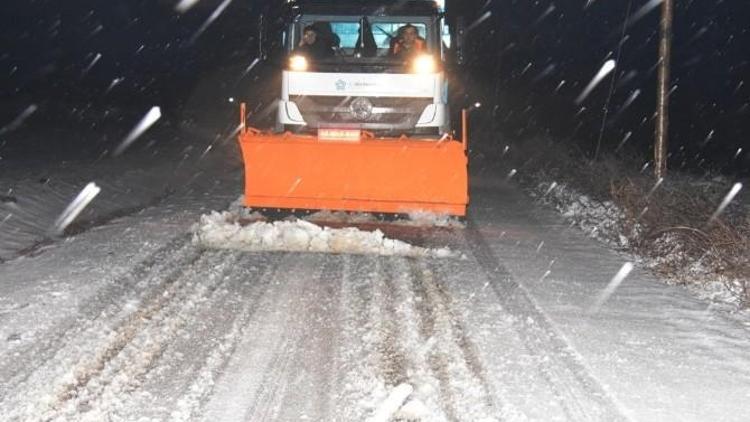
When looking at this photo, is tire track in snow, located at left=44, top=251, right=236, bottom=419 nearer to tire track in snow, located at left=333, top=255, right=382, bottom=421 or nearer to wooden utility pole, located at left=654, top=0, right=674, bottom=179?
tire track in snow, located at left=333, top=255, right=382, bottom=421

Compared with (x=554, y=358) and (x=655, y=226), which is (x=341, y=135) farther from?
(x=554, y=358)

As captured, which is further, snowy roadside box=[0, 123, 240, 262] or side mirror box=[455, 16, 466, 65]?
side mirror box=[455, 16, 466, 65]

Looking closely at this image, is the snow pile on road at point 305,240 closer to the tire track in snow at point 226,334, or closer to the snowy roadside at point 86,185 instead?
the tire track in snow at point 226,334

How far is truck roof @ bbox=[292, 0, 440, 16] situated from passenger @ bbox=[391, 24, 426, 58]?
0.31 metres

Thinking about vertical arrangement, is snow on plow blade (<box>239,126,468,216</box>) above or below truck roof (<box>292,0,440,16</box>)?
below

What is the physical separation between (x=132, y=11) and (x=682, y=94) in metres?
40.4

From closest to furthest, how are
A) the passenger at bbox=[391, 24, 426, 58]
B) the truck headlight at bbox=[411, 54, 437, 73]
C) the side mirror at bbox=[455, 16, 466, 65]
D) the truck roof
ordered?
the truck headlight at bbox=[411, 54, 437, 73] < the passenger at bbox=[391, 24, 426, 58] < the side mirror at bbox=[455, 16, 466, 65] < the truck roof

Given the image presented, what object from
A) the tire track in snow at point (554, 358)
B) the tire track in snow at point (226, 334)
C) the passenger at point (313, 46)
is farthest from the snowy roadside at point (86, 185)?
the tire track in snow at point (554, 358)

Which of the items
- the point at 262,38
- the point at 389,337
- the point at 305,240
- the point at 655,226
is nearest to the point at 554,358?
the point at 389,337

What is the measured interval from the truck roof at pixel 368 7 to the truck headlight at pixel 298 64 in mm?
765

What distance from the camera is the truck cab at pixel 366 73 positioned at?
34.3ft

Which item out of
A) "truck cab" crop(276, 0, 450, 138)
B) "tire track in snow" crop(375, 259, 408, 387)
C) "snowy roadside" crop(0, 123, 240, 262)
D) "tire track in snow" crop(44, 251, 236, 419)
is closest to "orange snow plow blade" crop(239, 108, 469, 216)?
"truck cab" crop(276, 0, 450, 138)

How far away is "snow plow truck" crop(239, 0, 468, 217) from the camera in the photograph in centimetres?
983

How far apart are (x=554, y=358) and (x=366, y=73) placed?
6.16m
